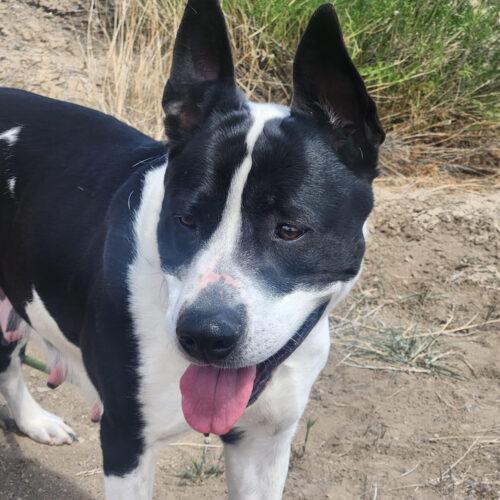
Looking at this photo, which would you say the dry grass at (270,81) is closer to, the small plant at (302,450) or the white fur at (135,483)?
the small plant at (302,450)

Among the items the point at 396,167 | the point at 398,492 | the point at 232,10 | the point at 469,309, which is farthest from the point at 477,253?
the point at 232,10

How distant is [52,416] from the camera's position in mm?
3838

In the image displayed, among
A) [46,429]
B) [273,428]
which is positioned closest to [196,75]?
[273,428]

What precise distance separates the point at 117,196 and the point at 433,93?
11.1 feet

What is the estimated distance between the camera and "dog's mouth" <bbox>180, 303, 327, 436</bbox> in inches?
92.2

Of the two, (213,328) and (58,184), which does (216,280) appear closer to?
(213,328)

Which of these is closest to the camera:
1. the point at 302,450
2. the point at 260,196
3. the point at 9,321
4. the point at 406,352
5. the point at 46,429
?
the point at 260,196

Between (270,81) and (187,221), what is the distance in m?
3.60

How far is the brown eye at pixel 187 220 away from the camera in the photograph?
2316 mm

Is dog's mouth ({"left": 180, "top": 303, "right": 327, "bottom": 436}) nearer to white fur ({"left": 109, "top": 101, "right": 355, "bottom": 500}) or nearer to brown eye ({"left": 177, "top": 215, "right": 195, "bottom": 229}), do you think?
white fur ({"left": 109, "top": 101, "right": 355, "bottom": 500})

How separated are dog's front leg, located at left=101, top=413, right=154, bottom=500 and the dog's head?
49 centimetres

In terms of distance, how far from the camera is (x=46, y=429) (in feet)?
12.3

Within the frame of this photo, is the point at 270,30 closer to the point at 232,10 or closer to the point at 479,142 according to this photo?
the point at 232,10

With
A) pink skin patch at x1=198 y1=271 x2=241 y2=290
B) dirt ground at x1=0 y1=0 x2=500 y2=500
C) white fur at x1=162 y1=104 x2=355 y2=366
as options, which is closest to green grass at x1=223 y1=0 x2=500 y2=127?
dirt ground at x1=0 y1=0 x2=500 y2=500
